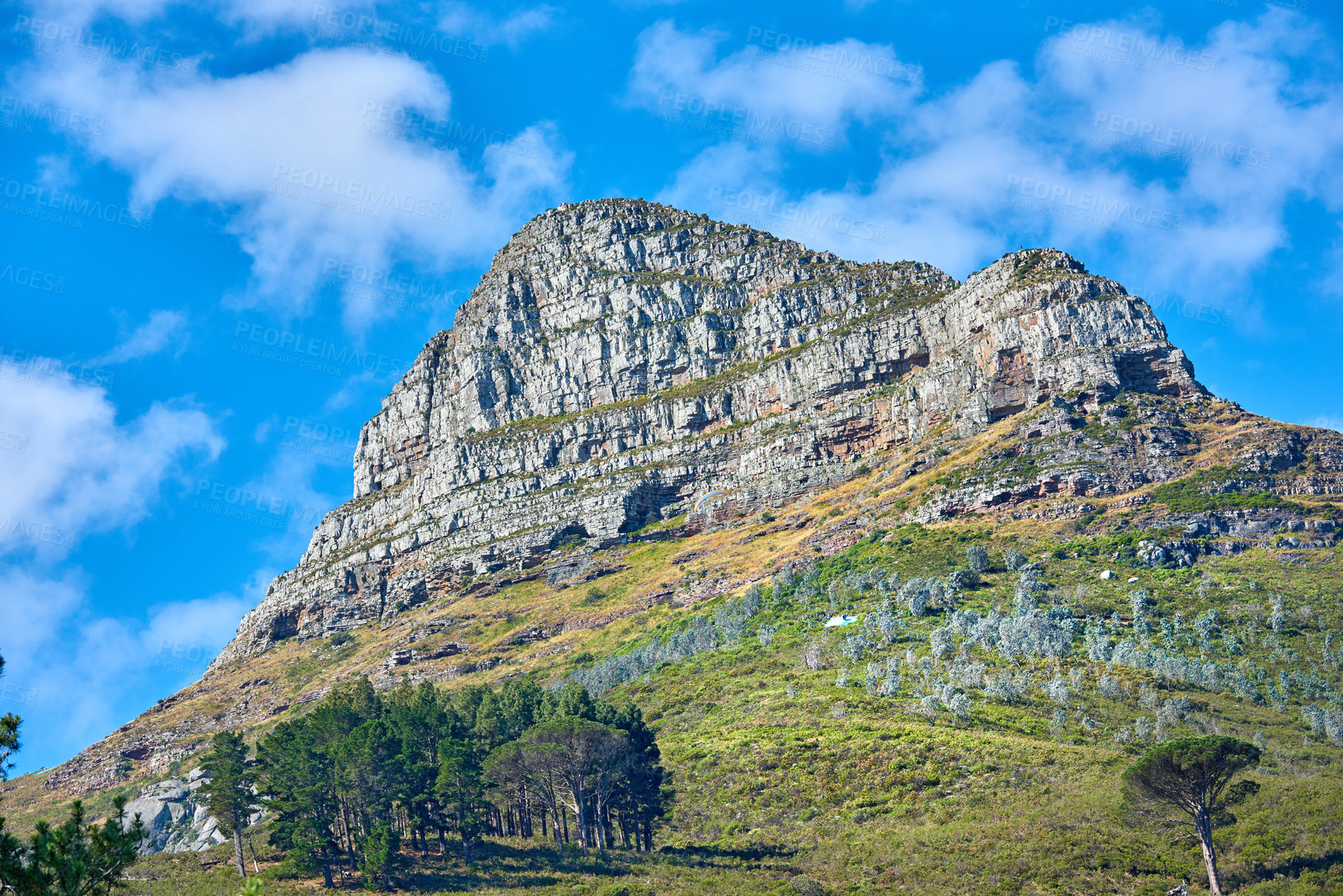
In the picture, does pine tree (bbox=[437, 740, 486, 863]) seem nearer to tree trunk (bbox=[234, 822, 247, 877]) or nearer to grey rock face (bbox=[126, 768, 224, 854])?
tree trunk (bbox=[234, 822, 247, 877])

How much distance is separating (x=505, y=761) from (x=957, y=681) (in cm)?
4068

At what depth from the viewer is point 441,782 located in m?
54.8

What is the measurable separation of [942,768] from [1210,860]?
65.2ft

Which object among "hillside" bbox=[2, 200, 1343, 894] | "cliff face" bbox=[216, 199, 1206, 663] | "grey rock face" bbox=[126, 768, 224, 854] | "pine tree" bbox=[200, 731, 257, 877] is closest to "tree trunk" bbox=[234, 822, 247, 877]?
"pine tree" bbox=[200, 731, 257, 877]

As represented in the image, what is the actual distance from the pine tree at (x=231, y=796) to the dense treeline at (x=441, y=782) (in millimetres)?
997

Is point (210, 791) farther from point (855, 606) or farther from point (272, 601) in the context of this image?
point (272, 601)

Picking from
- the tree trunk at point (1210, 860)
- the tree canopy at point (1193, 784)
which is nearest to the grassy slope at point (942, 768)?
the tree trunk at point (1210, 860)

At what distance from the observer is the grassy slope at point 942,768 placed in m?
46.3

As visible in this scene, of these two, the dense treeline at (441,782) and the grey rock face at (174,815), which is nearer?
the dense treeline at (441,782)

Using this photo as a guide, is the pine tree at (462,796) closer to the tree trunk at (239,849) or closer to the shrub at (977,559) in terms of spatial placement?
the tree trunk at (239,849)

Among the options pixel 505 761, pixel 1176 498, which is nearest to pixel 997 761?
pixel 505 761

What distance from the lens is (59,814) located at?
10338 centimetres

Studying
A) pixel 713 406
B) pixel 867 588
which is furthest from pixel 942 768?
pixel 713 406

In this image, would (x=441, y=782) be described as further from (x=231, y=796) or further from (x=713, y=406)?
(x=713, y=406)
